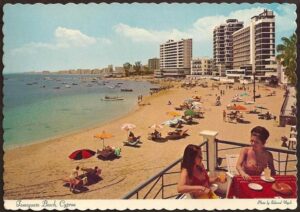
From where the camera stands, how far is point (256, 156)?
5.96m

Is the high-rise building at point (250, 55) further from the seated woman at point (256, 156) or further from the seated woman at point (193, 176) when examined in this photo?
the seated woman at point (193, 176)

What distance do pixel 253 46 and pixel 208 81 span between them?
13.8 metres

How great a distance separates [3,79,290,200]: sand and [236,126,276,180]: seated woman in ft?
17.5

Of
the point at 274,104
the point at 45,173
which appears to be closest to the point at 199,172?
the point at 45,173

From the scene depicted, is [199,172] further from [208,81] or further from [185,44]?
[208,81]

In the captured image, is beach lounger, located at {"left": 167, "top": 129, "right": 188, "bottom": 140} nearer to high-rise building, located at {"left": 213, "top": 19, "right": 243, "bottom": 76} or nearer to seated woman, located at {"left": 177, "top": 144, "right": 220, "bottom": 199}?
high-rise building, located at {"left": 213, "top": 19, "right": 243, "bottom": 76}

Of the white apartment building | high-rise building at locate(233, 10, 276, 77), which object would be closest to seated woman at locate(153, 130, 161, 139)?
the white apartment building

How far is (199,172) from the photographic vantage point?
17.6 feet

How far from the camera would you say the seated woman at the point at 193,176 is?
4957 mm

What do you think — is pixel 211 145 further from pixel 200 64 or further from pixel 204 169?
pixel 200 64

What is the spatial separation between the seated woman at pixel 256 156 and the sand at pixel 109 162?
17.5 feet

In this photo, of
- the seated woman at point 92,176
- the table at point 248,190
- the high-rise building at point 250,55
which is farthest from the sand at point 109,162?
the table at point 248,190

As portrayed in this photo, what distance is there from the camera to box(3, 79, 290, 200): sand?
10.6m

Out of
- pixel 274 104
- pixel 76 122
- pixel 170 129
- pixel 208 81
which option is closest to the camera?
pixel 274 104
